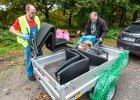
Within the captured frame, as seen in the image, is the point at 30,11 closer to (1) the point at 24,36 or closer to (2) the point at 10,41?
(1) the point at 24,36

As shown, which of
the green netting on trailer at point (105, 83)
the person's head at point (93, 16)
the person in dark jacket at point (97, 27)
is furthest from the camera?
the person in dark jacket at point (97, 27)

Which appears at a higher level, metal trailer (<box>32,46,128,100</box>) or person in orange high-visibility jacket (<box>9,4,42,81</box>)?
person in orange high-visibility jacket (<box>9,4,42,81</box>)

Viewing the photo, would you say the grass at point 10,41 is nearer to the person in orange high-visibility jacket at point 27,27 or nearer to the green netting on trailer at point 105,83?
the person in orange high-visibility jacket at point 27,27

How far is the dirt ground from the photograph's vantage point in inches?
151

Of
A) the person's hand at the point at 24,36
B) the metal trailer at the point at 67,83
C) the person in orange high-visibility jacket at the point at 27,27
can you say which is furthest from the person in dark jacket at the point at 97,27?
the person's hand at the point at 24,36

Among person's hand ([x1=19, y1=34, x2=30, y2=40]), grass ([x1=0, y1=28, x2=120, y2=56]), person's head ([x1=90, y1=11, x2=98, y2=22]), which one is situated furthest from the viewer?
grass ([x1=0, y1=28, x2=120, y2=56])

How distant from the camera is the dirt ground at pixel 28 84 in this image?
3.84m

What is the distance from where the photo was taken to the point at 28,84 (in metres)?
4.36

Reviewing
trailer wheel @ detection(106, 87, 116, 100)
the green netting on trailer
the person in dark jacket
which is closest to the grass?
the person in dark jacket

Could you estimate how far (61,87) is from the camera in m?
2.33

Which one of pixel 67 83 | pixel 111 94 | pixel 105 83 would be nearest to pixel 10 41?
pixel 111 94

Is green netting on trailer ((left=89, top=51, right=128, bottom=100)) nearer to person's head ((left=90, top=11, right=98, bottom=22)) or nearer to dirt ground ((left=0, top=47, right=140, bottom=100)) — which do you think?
dirt ground ((left=0, top=47, right=140, bottom=100))

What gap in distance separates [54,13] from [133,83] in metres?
8.09

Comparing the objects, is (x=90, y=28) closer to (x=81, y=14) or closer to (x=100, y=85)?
(x=100, y=85)
